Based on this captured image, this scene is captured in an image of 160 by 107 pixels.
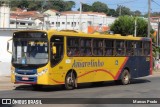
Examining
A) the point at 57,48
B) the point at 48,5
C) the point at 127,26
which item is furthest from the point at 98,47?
the point at 48,5

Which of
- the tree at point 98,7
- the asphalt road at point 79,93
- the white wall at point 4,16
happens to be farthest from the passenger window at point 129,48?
the tree at point 98,7

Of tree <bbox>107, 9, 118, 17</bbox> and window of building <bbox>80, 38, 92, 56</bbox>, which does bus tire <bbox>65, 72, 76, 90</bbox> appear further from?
tree <bbox>107, 9, 118, 17</bbox>

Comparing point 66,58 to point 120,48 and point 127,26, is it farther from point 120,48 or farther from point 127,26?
point 127,26

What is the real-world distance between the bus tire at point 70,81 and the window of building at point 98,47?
2.36 meters

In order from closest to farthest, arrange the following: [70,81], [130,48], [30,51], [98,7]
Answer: [30,51] < [70,81] < [130,48] < [98,7]

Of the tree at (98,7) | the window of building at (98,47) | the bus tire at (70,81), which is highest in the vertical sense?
the tree at (98,7)

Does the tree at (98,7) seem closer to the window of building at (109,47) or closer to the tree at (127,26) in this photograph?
the tree at (127,26)

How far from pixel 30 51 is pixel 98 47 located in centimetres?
450

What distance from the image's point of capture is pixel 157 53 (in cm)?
5434

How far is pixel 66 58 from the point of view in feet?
70.0

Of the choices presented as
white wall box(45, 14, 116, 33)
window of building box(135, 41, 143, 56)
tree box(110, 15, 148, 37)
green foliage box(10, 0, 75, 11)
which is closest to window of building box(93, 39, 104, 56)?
window of building box(135, 41, 143, 56)

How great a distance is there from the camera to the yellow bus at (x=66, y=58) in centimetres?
2038

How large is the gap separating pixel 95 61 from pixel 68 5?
446 ft

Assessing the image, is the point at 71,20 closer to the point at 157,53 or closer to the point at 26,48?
the point at 157,53
